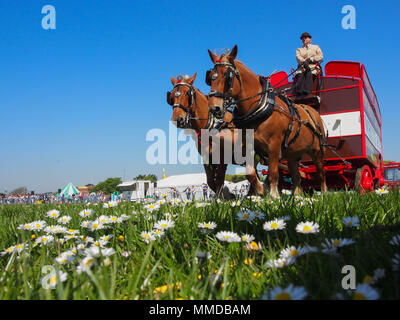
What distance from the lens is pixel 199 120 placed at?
6.91 m

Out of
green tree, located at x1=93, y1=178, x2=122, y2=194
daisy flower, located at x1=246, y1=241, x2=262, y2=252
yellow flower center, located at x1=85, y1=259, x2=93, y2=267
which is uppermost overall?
yellow flower center, located at x1=85, y1=259, x2=93, y2=267

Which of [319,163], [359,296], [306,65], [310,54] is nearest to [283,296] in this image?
[359,296]

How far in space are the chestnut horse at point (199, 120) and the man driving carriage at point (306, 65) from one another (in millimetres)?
2122

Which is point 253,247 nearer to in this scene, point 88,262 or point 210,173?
point 88,262

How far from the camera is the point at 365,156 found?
7723mm

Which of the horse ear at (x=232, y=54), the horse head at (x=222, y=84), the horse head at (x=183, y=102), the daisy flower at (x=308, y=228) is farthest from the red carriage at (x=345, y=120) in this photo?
the daisy flower at (x=308, y=228)

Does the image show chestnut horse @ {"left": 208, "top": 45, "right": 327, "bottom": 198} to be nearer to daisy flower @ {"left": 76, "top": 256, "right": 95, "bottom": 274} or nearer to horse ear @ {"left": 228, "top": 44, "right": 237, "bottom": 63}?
horse ear @ {"left": 228, "top": 44, "right": 237, "bottom": 63}

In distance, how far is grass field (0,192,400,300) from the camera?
1123mm

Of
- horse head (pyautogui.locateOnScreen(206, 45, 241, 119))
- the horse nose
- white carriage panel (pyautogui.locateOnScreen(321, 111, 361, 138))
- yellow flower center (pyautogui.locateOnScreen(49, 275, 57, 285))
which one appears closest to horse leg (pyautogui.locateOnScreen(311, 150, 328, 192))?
white carriage panel (pyautogui.locateOnScreen(321, 111, 361, 138))

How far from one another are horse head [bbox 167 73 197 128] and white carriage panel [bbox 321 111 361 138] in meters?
3.88

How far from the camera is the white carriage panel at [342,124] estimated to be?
7.93m

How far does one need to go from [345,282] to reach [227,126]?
5.65 m

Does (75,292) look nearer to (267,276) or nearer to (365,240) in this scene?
(267,276)
